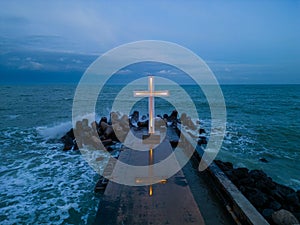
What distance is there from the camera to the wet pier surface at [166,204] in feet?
12.4

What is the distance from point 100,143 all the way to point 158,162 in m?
5.02

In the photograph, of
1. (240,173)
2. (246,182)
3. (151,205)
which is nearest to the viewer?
(151,205)

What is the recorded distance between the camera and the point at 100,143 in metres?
10.6

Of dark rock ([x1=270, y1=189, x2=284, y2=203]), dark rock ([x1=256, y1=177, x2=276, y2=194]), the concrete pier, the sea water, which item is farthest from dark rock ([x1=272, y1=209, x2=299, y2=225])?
the sea water

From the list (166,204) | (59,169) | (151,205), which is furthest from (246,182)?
(59,169)

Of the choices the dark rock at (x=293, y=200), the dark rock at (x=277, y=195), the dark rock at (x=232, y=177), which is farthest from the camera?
the dark rock at (x=232, y=177)

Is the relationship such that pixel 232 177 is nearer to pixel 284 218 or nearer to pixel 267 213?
pixel 267 213

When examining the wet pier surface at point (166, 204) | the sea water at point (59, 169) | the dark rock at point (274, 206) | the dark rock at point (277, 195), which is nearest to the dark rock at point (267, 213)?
the dark rock at point (274, 206)

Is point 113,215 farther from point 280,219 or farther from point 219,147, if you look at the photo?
point 219,147

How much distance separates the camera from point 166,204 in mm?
4203

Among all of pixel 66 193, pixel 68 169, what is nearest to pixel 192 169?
pixel 66 193

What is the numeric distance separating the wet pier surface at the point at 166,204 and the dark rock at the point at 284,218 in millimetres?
→ 969

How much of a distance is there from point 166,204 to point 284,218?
2.20 metres

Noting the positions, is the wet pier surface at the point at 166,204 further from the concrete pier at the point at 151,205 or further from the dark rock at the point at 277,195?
the dark rock at the point at 277,195
